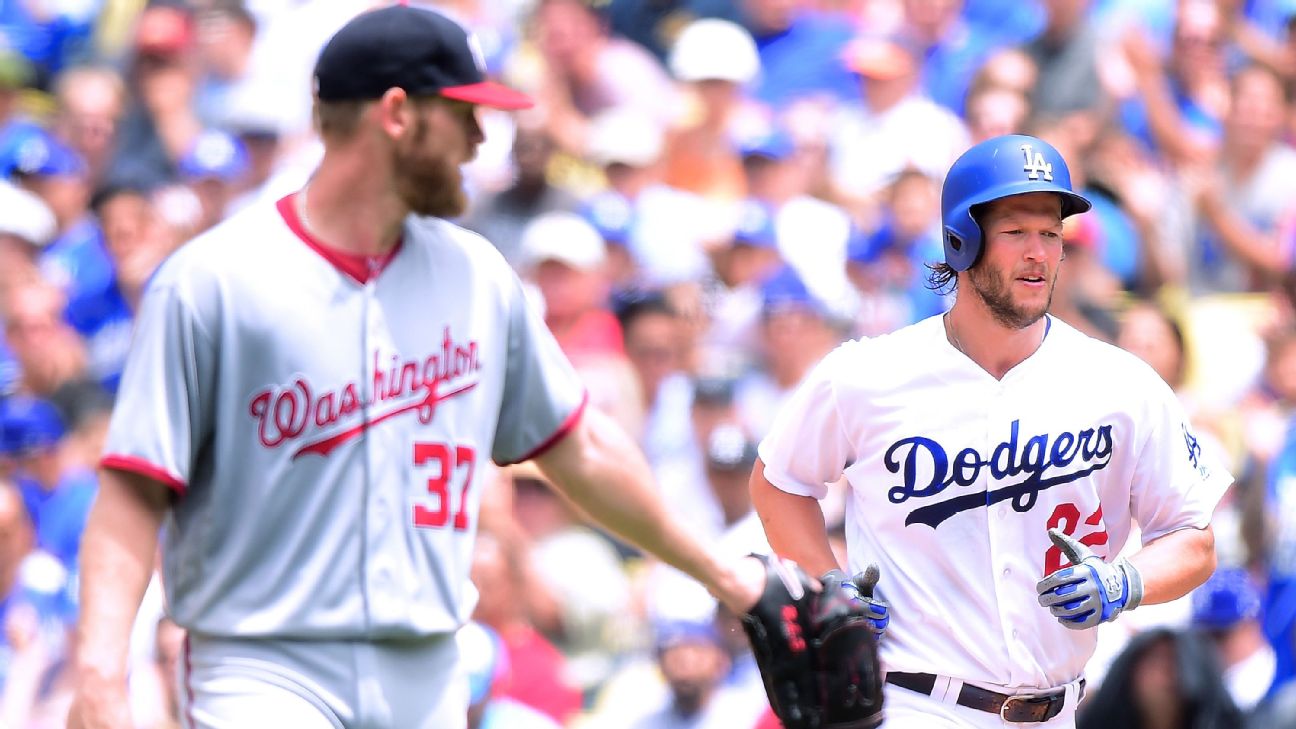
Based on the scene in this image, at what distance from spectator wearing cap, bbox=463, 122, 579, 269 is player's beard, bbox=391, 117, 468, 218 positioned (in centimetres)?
622

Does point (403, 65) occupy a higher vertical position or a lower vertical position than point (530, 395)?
higher

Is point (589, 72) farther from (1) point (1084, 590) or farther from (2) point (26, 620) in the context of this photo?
(1) point (1084, 590)

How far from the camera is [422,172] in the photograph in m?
3.94

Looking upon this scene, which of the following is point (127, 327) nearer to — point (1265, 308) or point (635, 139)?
point (635, 139)

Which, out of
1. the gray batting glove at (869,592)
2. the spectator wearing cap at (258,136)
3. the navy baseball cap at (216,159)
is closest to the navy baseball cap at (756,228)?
the spectator wearing cap at (258,136)

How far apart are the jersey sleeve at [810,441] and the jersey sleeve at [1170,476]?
74cm

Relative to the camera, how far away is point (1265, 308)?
9.27 meters

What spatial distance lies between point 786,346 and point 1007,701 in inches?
170

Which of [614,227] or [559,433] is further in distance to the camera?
[614,227]

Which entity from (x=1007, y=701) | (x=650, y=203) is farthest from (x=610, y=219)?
(x=1007, y=701)

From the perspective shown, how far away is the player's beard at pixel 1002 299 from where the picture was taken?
4.96 meters

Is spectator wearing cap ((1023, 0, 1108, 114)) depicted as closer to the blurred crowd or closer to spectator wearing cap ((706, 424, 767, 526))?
the blurred crowd

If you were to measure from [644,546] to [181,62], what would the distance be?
8.45m

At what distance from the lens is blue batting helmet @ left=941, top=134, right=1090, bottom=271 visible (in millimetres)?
4941
